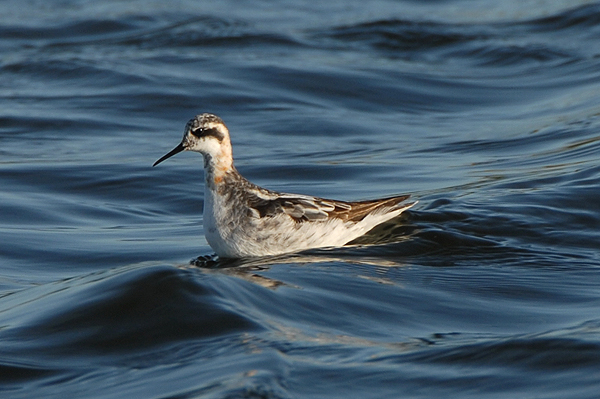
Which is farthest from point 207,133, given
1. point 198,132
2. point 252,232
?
point 252,232

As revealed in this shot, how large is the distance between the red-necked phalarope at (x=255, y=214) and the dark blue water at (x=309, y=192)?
24cm

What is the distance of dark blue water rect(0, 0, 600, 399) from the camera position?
670 centimetres

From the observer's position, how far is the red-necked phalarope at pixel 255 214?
920 centimetres

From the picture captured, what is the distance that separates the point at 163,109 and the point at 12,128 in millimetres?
2664

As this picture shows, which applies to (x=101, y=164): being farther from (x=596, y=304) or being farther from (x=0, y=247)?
(x=596, y=304)

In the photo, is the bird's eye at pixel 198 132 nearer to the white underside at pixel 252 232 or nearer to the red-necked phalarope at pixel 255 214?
the red-necked phalarope at pixel 255 214

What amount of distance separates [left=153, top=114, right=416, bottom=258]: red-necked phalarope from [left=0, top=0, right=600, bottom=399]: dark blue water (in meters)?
0.24

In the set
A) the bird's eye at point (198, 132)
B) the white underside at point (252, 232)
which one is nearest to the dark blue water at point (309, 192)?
the white underside at point (252, 232)

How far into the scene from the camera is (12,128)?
16422 millimetres

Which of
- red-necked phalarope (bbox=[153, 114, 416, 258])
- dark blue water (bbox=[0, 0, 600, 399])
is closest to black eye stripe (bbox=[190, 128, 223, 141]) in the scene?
red-necked phalarope (bbox=[153, 114, 416, 258])

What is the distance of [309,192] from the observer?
12719 millimetres

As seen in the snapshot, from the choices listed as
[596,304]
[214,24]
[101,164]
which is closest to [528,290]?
[596,304]

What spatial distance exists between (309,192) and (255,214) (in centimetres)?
351

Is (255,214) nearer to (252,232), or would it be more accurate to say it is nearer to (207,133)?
(252,232)
